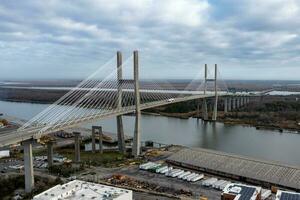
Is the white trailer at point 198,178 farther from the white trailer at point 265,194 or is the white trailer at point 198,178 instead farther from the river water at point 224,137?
the river water at point 224,137

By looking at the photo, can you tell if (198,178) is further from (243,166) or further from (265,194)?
(265,194)

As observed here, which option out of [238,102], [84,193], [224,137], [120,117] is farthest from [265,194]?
[238,102]

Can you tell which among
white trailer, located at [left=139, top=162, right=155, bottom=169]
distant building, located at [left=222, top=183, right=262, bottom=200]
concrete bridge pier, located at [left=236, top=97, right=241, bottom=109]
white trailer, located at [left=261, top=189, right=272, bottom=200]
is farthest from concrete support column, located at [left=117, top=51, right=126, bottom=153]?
concrete bridge pier, located at [left=236, top=97, right=241, bottom=109]

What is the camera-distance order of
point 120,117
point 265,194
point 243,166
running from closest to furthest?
1. point 265,194
2. point 243,166
3. point 120,117

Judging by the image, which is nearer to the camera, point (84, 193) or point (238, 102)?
point (84, 193)

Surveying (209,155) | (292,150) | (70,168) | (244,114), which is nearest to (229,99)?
(244,114)

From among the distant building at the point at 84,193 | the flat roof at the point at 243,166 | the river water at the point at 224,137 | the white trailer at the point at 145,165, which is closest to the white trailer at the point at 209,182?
the flat roof at the point at 243,166

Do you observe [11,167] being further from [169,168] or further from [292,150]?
[292,150]
